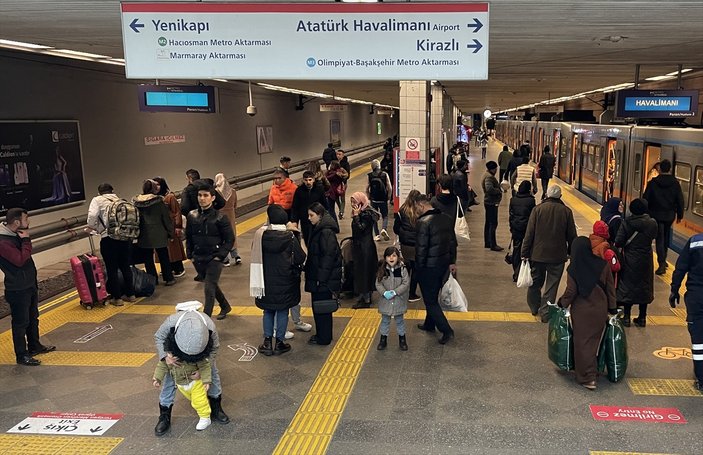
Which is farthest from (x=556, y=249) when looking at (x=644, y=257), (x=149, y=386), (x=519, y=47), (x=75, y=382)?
(x=75, y=382)

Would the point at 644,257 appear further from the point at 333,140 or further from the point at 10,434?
the point at 333,140

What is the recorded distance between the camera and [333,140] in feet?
92.2

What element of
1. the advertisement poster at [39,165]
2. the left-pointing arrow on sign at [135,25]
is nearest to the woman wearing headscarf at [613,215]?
the left-pointing arrow on sign at [135,25]

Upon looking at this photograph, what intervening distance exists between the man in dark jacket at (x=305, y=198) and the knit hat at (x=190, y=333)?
4451mm

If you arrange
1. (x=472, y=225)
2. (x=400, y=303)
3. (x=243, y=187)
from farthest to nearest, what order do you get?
(x=243, y=187)
(x=472, y=225)
(x=400, y=303)

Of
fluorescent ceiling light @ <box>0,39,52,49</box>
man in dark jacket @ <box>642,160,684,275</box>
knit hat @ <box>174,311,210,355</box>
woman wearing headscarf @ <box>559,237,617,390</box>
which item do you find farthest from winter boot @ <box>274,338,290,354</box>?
man in dark jacket @ <box>642,160,684,275</box>

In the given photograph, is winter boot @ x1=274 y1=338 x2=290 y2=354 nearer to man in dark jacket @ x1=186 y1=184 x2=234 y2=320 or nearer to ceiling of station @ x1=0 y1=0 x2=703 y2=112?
man in dark jacket @ x1=186 y1=184 x2=234 y2=320

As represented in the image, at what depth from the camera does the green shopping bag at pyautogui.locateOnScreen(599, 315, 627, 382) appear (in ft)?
16.3

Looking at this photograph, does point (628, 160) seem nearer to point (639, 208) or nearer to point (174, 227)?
point (639, 208)

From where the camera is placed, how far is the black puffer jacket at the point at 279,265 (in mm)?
5500

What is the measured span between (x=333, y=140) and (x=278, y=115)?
786 centimetres

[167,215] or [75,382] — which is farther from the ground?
[167,215]

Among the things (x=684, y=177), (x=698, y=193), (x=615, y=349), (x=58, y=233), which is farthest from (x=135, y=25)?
(x=684, y=177)

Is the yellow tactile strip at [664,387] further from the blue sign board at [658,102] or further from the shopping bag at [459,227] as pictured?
the blue sign board at [658,102]
